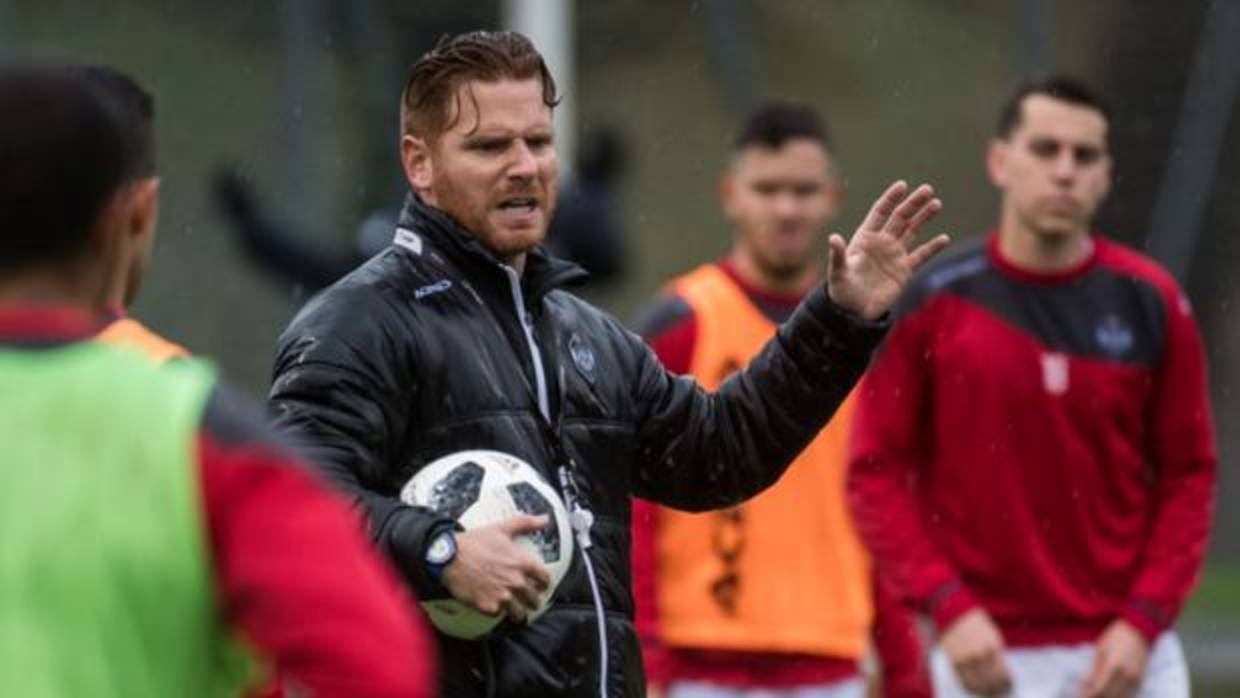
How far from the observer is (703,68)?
1880cm

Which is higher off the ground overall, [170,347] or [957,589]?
[170,347]

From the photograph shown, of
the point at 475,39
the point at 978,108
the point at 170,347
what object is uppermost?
the point at 475,39

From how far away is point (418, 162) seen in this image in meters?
5.95

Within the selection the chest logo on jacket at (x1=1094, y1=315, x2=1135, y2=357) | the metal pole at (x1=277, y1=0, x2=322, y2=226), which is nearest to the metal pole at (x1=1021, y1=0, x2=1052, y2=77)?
the metal pole at (x1=277, y1=0, x2=322, y2=226)

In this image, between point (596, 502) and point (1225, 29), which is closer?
point (596, 502)

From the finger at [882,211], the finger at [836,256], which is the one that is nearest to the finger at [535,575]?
the finger at [836,256]

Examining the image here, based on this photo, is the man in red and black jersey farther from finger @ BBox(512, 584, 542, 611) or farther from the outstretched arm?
finger @ BBox(512, 584, 542, 611)

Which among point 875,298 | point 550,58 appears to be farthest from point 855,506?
point 550,58

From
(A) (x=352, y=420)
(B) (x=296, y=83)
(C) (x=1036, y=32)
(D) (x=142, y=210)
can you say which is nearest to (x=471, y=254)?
(A) (x=352, y=420)

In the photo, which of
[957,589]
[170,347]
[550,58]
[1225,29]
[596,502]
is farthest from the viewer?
[1225,29]

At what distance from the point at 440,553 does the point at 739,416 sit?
90 centimetres

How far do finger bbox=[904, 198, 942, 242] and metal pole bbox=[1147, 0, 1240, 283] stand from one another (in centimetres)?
1296

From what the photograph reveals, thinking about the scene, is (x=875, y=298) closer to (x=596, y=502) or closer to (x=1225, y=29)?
(x=596, y=502)

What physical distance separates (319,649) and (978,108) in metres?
15.6
